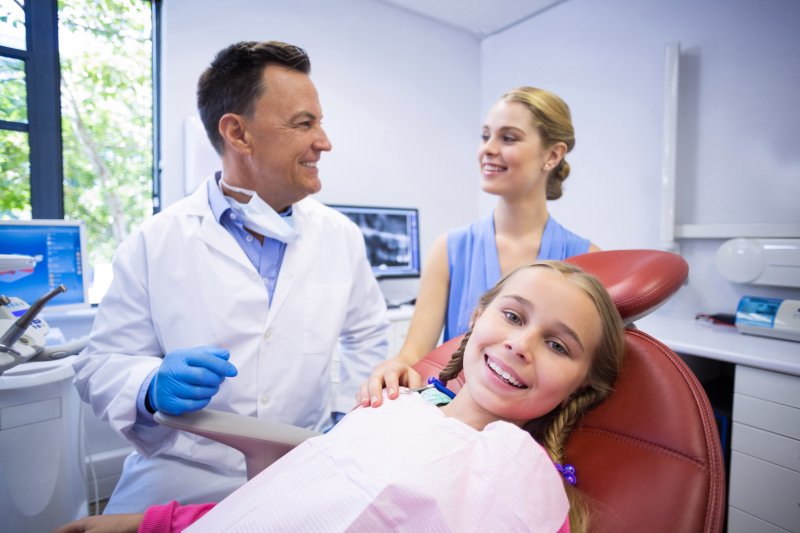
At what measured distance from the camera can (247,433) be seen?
831 mm

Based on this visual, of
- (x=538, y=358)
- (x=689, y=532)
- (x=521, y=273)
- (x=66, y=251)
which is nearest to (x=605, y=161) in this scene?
(x=521, y=273)

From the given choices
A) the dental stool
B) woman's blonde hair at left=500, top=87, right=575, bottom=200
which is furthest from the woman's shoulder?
the dental stool

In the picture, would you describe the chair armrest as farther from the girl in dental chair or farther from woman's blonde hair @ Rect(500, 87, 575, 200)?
woman's blonde hair @ Rect(500, 87, 575, 200)

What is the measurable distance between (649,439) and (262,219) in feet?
3.44

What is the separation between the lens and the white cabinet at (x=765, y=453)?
53.1 inches

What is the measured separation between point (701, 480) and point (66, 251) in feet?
7.15

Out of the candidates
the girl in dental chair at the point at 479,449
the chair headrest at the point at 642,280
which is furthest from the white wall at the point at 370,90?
the chair headrest at the point at 642,280

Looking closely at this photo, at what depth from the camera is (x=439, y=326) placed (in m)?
1.42

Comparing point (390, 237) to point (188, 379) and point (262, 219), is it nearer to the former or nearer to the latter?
point (262, 219)

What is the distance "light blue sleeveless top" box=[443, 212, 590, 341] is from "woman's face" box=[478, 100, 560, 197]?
0.16 metres

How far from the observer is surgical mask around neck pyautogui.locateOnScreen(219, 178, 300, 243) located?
1243mm

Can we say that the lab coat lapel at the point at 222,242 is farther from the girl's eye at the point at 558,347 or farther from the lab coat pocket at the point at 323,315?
the girl's eye at the point at 558,347

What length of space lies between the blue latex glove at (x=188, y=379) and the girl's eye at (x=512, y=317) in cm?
59

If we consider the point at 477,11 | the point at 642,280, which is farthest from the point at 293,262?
the point at 477,11
